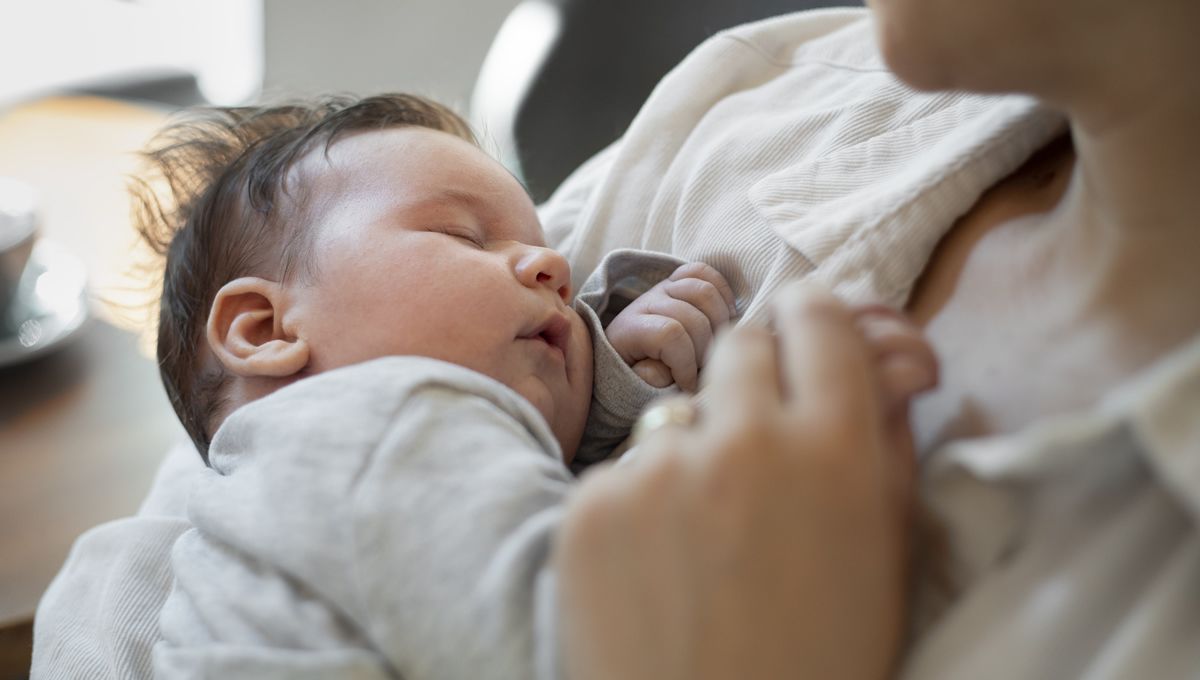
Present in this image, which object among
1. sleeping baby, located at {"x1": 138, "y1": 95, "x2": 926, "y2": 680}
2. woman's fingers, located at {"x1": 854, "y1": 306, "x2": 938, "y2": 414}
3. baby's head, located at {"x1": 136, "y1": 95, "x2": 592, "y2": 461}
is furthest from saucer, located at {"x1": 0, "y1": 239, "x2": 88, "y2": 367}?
woman's fingers, located at {"x1": 854, "y1": 306, "x2": 938, "y2": 414}

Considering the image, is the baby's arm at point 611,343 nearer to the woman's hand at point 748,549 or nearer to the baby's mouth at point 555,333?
the baby's mouth at point 555,333

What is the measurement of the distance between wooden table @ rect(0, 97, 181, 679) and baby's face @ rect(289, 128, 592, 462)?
1.35ft

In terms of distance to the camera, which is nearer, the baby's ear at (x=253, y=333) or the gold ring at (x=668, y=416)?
the gold ring at (x=668, y=416)

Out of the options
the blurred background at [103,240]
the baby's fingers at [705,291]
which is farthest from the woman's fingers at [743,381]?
the blurred background at [103,240]

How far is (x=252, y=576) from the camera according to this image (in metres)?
0.63

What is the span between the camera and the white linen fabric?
0.47m

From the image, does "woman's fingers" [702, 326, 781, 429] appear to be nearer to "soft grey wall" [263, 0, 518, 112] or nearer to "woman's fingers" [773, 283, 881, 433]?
"woman's fingers" [773, 283, 881, 433]

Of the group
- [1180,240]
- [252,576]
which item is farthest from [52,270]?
[1180,240]

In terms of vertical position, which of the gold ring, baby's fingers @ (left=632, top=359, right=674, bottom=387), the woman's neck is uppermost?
the woman's neck

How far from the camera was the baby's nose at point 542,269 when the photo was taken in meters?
0.80

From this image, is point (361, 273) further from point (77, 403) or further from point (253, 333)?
point (77, 403)

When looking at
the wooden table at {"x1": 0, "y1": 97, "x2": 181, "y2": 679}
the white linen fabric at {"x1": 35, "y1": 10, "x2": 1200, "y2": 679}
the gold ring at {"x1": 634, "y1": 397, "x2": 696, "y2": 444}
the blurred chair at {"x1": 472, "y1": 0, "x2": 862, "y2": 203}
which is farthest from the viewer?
the blurred chair at {"x1": 472, "y1": 0, "x2": 862, "y2": 203}

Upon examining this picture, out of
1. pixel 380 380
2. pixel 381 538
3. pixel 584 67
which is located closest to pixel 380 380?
pixel 380 380

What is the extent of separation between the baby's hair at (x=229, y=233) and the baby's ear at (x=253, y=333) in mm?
20
